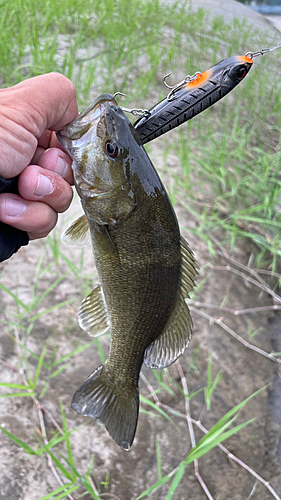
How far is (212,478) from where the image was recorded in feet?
5.62

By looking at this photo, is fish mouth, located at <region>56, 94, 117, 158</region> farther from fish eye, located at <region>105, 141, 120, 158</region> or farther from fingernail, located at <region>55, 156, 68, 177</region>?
fingernail, located at <region>55, 156, 68, 177</region>

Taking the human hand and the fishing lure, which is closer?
the fishing lure

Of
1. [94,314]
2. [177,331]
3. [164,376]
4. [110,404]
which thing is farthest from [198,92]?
[164,376]

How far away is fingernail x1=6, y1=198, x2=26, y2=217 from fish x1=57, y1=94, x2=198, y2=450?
16 cm

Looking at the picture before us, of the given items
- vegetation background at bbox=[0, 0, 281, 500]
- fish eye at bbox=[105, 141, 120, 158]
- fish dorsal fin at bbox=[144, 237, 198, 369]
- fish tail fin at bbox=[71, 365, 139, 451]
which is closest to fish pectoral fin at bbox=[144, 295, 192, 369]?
fish dorsal fin at bbox=[144, 237, 198, 369]

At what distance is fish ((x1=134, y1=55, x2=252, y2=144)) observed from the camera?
84 centimetres

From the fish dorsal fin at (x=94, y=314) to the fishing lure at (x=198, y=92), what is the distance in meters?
0.63

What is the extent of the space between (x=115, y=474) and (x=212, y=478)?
47 centimetres

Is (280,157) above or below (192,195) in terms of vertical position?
above

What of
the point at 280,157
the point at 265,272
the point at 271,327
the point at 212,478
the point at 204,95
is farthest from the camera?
the point at 280,157

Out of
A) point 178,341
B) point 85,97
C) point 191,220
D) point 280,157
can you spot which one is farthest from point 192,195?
point 178,341

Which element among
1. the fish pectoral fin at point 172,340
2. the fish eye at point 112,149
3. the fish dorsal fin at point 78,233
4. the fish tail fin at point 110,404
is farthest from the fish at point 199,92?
the fish tail fin at point 110,404

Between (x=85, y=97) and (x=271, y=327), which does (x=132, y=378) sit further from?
(x=85, y=97)

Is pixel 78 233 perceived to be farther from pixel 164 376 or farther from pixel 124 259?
pixel 164 376
